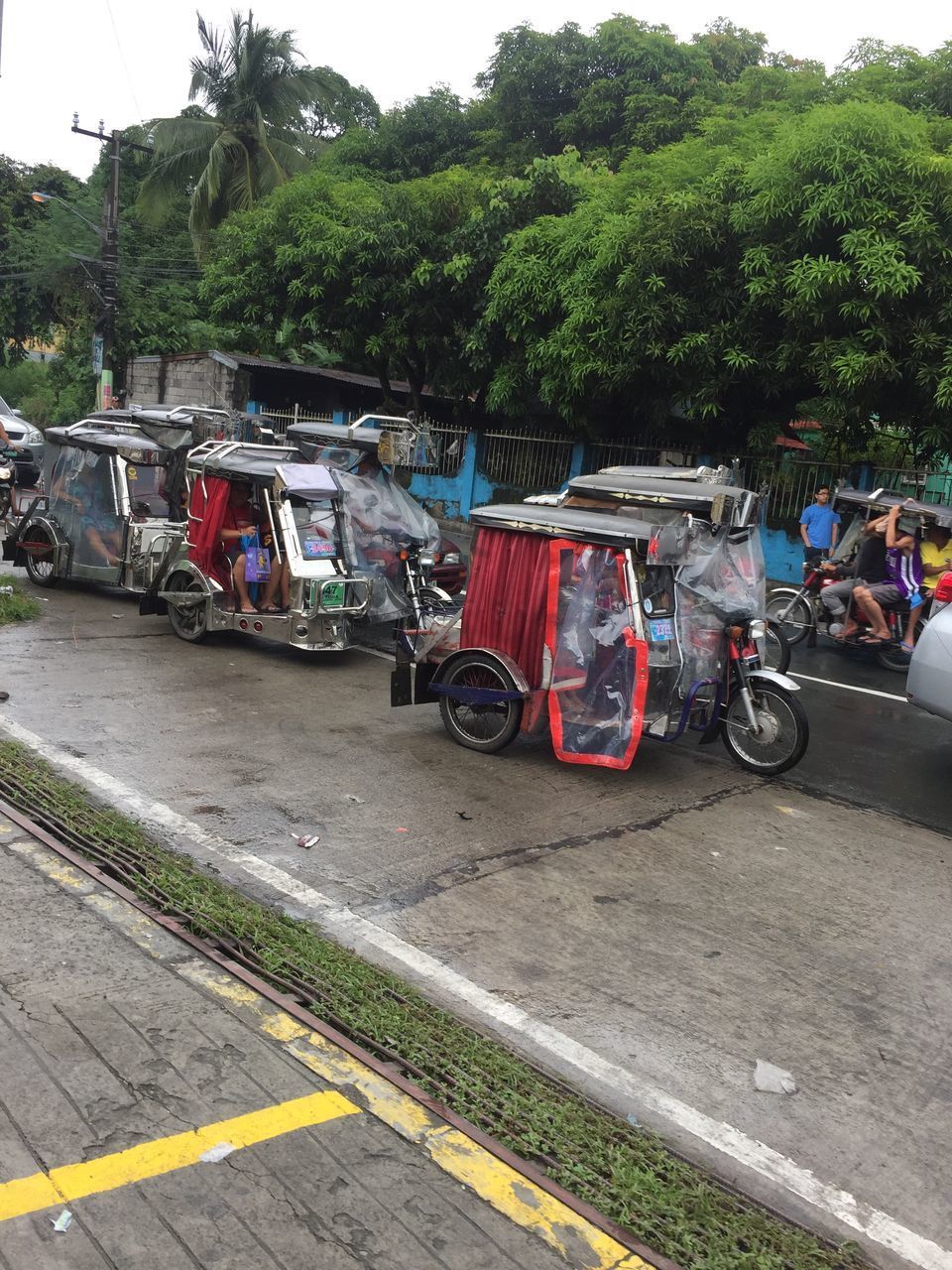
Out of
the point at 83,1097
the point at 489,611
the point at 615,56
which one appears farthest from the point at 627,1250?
the point at 615,56

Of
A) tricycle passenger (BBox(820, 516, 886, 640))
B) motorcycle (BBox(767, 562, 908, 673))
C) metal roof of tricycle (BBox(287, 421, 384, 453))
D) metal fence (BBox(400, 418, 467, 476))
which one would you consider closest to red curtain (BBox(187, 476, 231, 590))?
metal roof of tricycle (BBox(287, 421, 384, 453))

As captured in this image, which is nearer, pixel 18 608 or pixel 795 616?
pixel 18 608

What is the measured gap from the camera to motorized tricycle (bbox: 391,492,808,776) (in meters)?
7.13

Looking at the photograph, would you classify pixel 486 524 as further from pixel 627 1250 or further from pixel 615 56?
pixel 615 56

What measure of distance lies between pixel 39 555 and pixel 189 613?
3.10m

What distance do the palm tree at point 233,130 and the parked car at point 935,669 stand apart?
26.0 metres

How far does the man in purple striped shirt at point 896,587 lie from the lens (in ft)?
37.3

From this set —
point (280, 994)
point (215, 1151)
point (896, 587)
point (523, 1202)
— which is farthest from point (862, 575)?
point (215, 1151)

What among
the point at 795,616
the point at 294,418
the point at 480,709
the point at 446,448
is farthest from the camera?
the point at 294,418

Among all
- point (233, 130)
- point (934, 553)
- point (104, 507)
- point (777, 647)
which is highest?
point (233, 130)

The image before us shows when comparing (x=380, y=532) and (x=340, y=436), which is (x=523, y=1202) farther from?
(x=340, y=436)

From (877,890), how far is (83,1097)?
4.10 m

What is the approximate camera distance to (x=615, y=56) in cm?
2891

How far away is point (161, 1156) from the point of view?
3.29m
